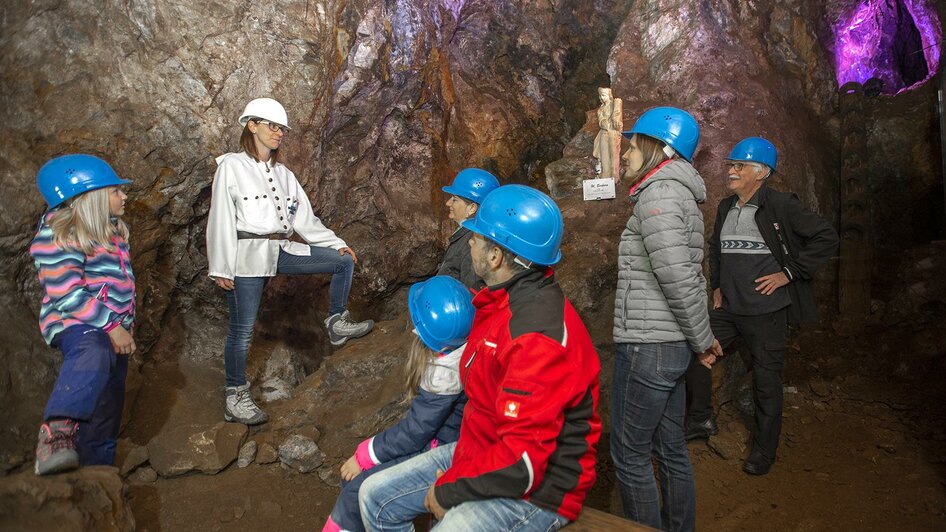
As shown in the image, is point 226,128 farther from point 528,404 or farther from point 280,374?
point 528,404

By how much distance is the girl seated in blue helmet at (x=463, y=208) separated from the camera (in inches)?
166

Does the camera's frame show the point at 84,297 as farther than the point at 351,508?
Yes

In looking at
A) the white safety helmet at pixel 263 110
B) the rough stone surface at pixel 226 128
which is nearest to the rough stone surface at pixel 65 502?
the rough stone surface at pixel 226 128

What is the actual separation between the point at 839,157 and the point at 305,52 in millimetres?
6697

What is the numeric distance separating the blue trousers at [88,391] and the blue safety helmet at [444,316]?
1844 mm

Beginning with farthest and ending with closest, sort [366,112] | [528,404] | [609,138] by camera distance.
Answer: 1. [609,138]
2. [366,112]
3. [528,404]

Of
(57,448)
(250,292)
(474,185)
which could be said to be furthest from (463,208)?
(57,448)

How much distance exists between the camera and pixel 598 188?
6.32 meters

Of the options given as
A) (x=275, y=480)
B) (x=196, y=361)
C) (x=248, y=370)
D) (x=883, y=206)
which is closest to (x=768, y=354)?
(x=275, y=480)

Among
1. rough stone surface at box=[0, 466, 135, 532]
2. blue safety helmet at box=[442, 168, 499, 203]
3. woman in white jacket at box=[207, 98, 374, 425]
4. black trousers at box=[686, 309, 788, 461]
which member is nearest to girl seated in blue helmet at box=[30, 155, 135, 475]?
rough stone surface at box=[0, 466, 135, 532]

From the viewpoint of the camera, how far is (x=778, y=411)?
13.6 feet

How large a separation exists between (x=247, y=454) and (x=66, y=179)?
7.50 ft

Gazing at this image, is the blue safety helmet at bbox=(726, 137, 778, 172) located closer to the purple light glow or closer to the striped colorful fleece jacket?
the striped colorful fleece jacket

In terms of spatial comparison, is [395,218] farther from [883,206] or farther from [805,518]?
[883,206]
